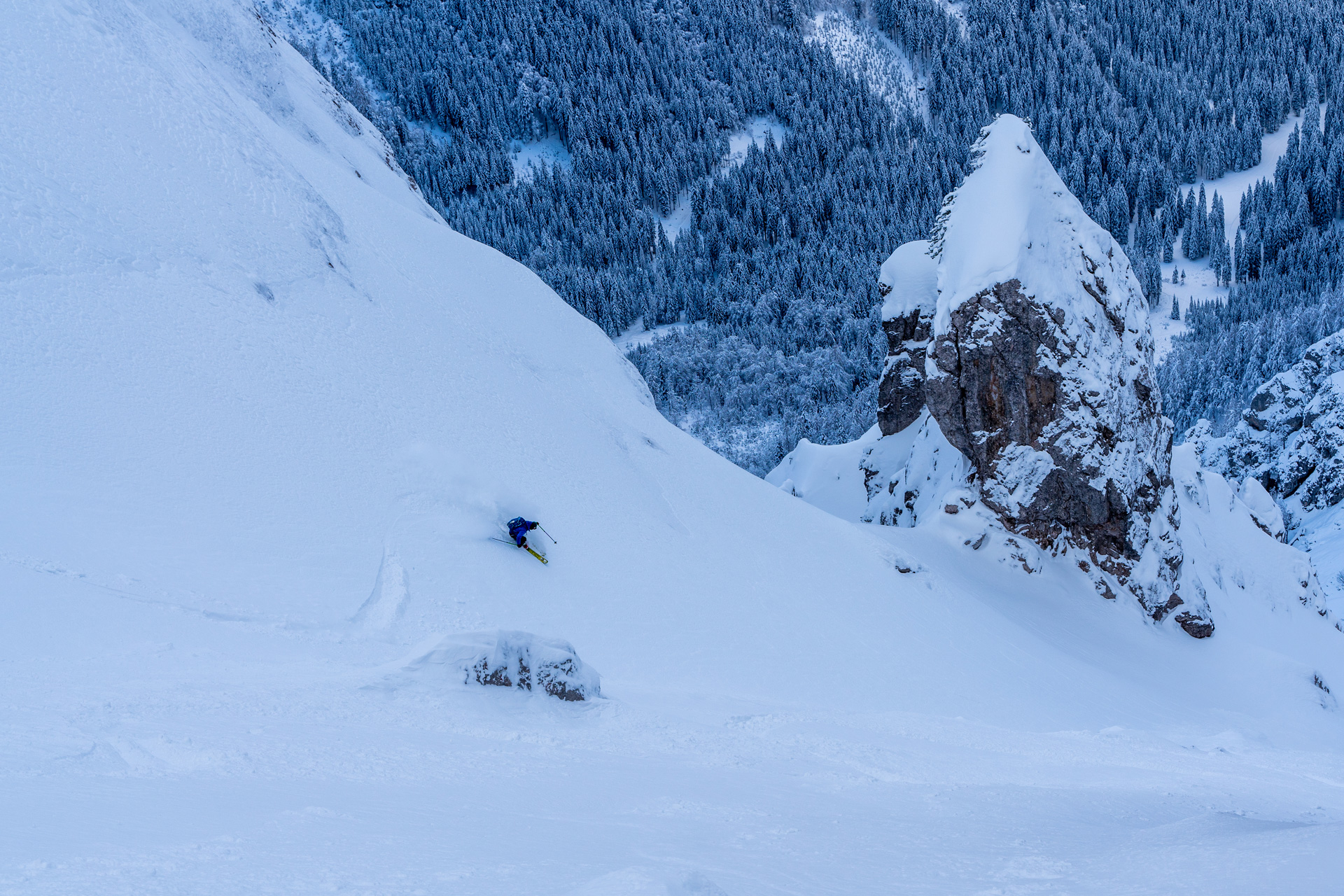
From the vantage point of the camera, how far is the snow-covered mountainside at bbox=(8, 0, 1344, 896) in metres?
6.98

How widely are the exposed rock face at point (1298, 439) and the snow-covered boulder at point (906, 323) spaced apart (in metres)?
46.3

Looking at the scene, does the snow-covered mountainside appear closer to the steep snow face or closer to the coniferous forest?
the steep snow face

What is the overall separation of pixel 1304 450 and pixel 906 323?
163ft

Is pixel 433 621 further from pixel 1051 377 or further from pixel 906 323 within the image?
pixel 906 323

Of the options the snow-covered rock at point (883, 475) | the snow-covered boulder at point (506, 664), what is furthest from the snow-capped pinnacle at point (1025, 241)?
the snow-covered boulder at point (506, 664)

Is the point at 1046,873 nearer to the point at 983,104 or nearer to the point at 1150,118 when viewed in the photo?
the point at 1150,118

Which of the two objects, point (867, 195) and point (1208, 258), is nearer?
point (1208, 258)

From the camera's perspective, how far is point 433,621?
48.5 ft

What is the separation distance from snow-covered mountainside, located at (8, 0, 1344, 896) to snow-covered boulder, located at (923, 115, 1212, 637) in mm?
2143

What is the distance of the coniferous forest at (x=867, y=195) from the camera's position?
11856 centimetres

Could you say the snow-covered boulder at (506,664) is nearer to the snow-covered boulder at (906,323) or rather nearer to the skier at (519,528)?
the skier at (519,528)

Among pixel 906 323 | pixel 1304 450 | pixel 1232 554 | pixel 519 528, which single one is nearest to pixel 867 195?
pixel 1304 450

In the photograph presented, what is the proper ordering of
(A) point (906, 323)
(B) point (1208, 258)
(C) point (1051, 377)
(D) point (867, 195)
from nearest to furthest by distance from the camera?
(C) point (1051, 377), (A) point (906, 323), (B) point (1208, 258), (D) point (867, 195)

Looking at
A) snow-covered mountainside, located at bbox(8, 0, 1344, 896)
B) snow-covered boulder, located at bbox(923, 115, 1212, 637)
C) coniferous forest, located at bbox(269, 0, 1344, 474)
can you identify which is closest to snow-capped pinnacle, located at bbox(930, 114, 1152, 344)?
snow-covered boulder, located at bbox(923, 115, 1212, 637)
